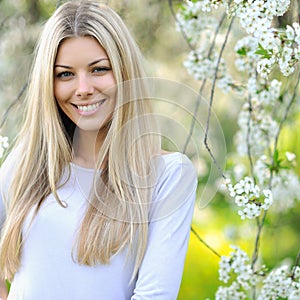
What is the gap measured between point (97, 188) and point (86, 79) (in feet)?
0.79

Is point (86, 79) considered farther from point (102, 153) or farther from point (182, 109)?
point (182, 109)

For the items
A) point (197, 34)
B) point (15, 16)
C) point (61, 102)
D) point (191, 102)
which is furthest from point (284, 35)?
point (15, 16)

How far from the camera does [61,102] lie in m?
1.72

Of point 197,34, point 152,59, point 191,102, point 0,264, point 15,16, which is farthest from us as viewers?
point 152,59

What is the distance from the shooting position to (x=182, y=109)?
6.44 ft

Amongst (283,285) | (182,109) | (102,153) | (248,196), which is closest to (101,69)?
(102,153)

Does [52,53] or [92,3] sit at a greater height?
[92,3]

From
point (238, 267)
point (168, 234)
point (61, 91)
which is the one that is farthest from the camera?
point (238, 267)

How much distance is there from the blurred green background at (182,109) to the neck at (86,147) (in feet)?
0.52

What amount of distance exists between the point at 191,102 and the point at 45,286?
0.69 m

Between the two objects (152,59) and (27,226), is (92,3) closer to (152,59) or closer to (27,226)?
(27,226)

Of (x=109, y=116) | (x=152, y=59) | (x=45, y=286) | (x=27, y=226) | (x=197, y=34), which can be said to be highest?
(x=152, y=59)

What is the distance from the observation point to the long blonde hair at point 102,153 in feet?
5.39

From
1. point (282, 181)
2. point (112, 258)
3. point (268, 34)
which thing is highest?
point (282, 181)
